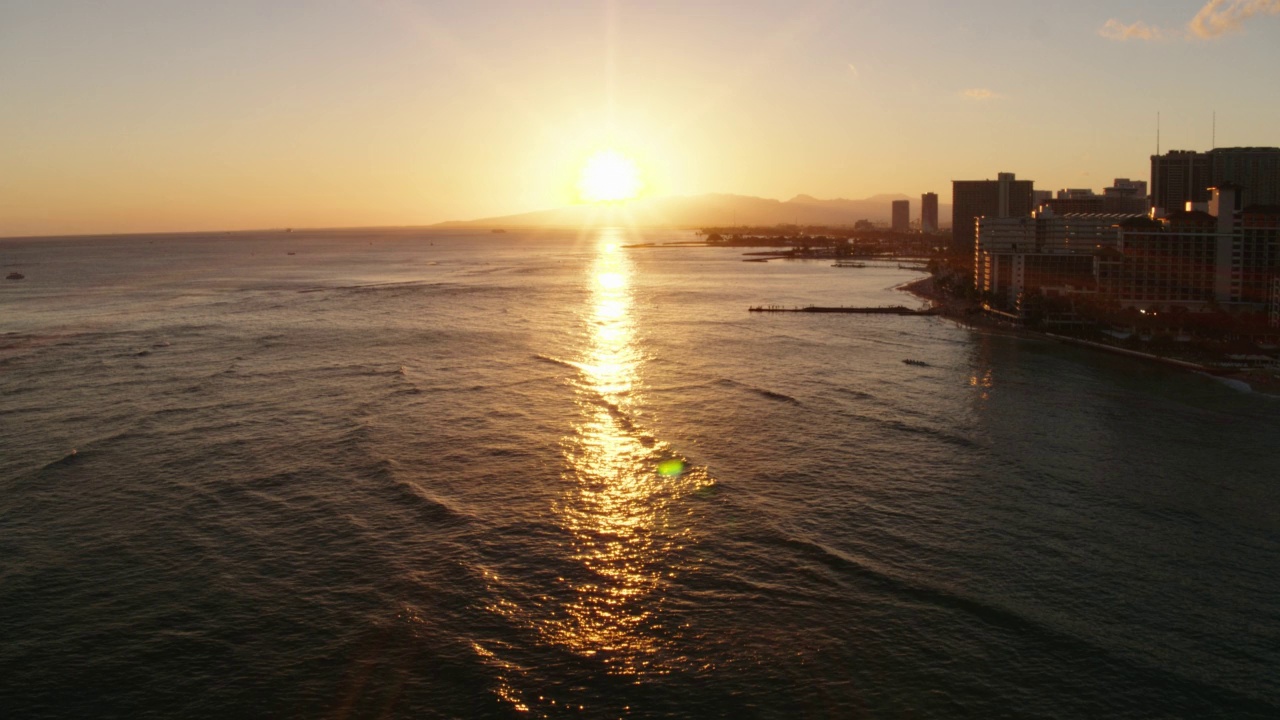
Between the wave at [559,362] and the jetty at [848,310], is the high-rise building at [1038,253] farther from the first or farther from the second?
the wave at [559,362]

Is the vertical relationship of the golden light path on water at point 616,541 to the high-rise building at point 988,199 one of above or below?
below

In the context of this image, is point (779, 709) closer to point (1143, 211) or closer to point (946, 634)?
point (946, 634)

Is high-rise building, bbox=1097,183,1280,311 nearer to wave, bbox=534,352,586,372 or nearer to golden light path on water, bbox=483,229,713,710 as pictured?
wave, bbox=534,352,586,372

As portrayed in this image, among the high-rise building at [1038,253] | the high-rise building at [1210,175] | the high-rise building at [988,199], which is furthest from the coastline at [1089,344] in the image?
the high-rise building at [988,199]

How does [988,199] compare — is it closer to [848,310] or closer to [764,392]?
[848,310]

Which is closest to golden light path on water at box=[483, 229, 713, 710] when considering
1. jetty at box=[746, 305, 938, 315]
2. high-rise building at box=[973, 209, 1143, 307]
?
jetty at box=[746, 305, 938, 315]

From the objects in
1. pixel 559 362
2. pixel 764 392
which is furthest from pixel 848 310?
pixel 764 392

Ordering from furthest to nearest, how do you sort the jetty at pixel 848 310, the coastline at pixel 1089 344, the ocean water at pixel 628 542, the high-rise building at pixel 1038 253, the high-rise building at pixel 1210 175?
the high-rise building at pixel 1210 175 → the high-rise building at pixel 1038 253 → the jetty at pixel 848 310 → the coastline at pixel 1089 344 → the ocean water at pixel 628 542
